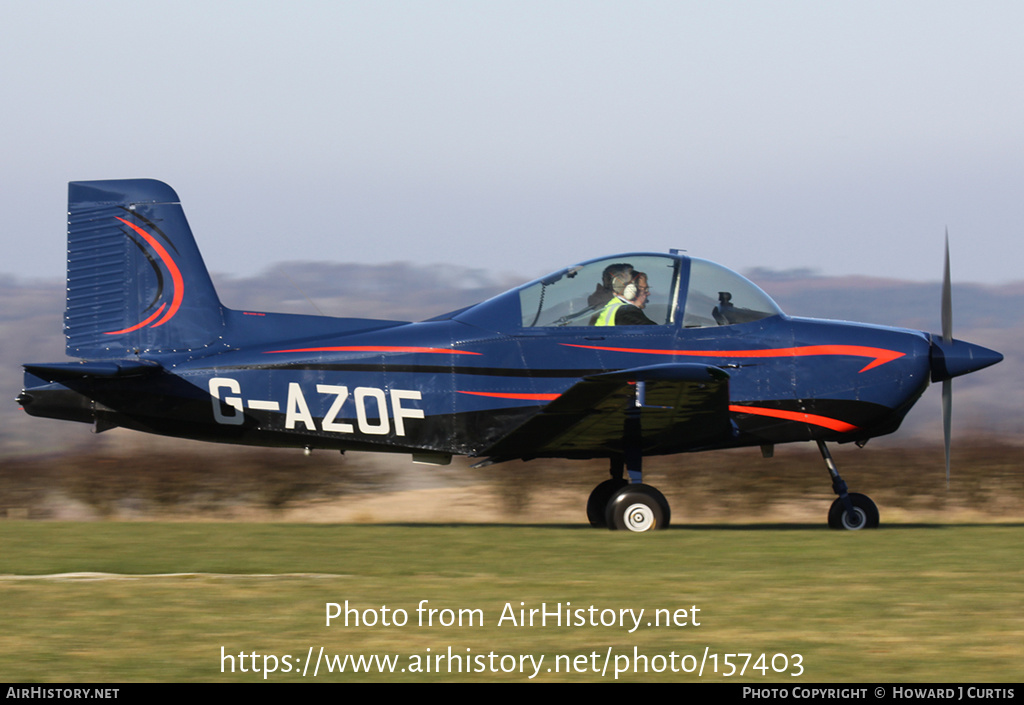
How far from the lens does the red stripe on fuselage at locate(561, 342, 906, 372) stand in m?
9.66

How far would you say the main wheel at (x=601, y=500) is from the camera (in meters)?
10.8

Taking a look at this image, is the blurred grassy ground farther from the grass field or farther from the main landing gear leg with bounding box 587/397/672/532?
the grass field

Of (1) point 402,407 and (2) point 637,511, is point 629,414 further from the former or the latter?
(1) point 402,407

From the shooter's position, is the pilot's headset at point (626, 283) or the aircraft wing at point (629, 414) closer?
the aircraft wing at point (629, 414)

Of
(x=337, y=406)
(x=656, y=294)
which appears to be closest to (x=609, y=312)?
(x=656, y=294)

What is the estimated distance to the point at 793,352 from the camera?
32.1 feet

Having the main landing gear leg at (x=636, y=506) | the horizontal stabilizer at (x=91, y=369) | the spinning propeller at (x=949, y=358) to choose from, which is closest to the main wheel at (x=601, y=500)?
the main landing gear leg at (x=636, y=506)

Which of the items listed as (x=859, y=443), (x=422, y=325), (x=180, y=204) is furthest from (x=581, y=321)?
(x=180, y=204)

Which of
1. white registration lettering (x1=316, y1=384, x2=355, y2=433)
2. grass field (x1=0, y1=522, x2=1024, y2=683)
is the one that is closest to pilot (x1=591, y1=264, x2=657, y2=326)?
grass field (x1=0, y1=522, x2=1024, y2=683)

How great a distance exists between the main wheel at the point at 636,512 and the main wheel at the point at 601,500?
4.18 ft

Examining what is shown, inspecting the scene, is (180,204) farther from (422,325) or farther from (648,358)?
(648,358)

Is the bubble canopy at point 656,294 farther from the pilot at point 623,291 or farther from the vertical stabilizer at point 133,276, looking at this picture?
the vertical stabilizer at point 133,276

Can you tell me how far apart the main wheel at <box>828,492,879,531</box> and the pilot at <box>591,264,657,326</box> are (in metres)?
2.46

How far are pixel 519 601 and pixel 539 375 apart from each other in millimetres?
3847
